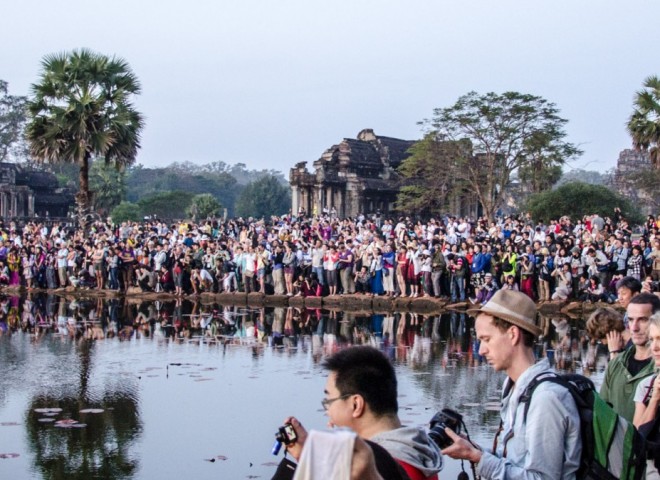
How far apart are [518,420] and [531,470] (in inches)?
8.3

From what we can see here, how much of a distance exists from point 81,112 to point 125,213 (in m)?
35.2

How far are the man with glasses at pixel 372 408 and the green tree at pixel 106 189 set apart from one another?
63.2 metres

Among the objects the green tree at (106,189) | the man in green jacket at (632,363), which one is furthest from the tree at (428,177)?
the man in green jacket at (632,363)

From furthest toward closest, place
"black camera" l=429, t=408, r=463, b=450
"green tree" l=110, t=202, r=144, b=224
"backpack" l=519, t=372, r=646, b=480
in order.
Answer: "green tree" l=110, t=202, r=144, b=224
"backpack" l=519, t=372, r=646, b=480
"black camera" l=429, t=408, r=463, b=450

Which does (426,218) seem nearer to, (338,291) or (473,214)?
(473,214)

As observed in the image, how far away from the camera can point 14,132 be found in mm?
82062

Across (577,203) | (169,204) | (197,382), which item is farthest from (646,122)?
(169,204)

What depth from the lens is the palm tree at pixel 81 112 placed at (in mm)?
32750

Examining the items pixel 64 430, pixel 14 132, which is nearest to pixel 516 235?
pixel 64 430

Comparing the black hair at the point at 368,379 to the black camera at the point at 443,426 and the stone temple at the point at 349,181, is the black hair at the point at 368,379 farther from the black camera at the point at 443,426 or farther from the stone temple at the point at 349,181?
the stone temple at the point at 349,181

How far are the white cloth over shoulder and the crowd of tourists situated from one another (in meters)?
17.2

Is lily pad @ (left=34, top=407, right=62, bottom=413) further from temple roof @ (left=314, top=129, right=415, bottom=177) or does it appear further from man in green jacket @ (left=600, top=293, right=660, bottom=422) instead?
temple roof @ (left=314, top=129, right=415, bottom=177)

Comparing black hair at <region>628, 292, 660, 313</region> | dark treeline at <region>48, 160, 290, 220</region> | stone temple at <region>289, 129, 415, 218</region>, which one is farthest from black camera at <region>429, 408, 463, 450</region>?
dark treeline at <region>48, 160, 290, 220</region>

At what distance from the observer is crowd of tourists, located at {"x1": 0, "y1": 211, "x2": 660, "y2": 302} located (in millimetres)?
22109
